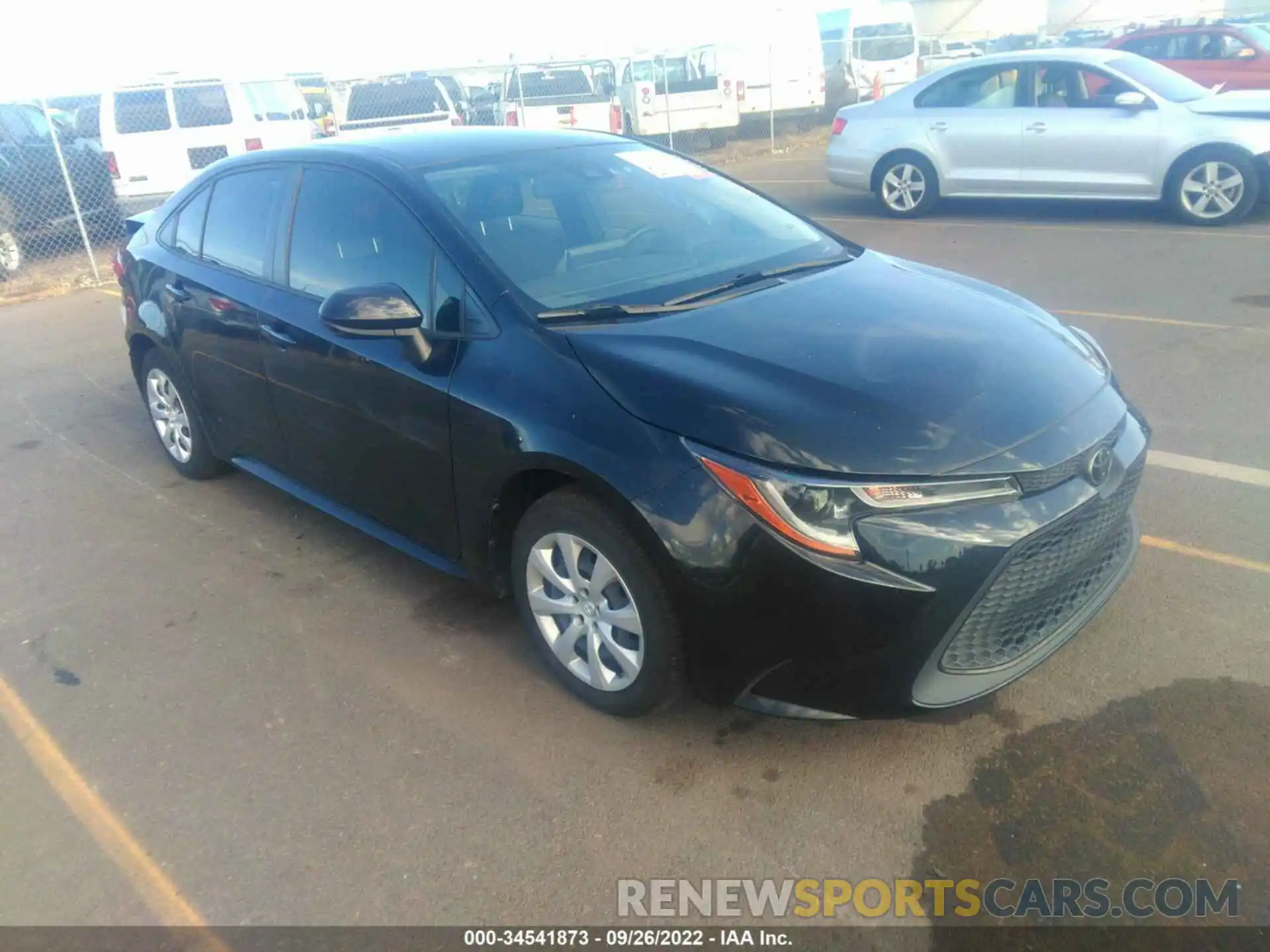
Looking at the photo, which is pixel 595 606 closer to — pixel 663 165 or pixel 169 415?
pixel 663 165

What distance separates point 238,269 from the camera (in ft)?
14.6

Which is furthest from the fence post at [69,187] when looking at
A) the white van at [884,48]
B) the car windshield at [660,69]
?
the white van at [884,48]

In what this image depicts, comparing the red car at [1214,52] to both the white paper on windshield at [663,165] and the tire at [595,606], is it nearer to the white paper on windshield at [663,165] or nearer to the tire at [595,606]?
the white paper on windshield at [663,165]

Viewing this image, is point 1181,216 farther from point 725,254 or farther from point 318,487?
point 318,487

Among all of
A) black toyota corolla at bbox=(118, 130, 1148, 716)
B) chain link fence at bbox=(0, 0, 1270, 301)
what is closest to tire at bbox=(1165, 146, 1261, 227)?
chain link fence at bbox=(0, 0, 1270, 301)

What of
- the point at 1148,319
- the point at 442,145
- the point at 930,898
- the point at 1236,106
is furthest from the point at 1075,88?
the point at 930,898

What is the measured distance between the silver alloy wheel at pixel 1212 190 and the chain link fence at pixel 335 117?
5673mm

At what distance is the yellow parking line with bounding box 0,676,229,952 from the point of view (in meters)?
2.66

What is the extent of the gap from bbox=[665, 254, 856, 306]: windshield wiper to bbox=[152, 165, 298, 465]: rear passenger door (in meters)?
1.83

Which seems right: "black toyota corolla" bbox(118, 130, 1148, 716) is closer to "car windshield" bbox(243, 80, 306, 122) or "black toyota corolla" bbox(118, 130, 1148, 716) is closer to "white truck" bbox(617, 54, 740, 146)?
"car windshield" bbox(243, 80, 306, 122)

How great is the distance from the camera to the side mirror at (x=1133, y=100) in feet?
30.8

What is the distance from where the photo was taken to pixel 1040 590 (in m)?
2.88

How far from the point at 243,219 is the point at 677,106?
15.3 m

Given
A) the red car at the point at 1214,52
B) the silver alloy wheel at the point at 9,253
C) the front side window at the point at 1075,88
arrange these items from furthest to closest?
1. the red car at the point at 1214,52
2. the silver alloy wheel at the point at 9,253
3. the front side window at the point at 1075,88
